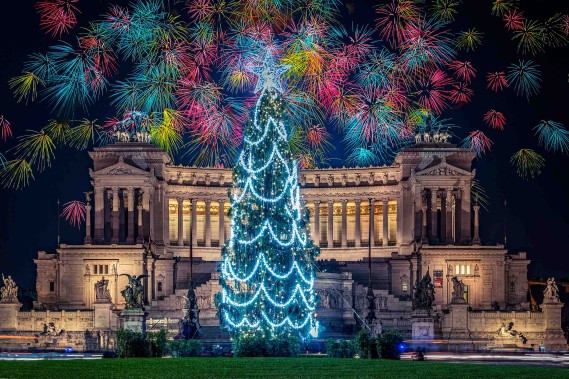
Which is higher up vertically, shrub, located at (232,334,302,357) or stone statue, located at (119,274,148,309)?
stone statue, located at (119,274,148,309)

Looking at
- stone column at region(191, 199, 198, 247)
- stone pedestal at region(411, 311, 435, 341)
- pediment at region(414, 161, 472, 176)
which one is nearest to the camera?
stone pedestal at region(411, 311, 435, 341)

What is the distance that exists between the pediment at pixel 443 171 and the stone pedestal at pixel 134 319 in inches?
1868

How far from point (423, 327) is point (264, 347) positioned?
3253 cm

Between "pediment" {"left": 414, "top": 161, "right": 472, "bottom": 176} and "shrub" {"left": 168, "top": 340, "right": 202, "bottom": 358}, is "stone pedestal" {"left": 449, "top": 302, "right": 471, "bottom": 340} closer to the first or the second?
"pediment" {"left": 414, "top": 161, "right": 472, "bottom": 176}

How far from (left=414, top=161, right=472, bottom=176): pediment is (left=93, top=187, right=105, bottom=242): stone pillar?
3445 cm

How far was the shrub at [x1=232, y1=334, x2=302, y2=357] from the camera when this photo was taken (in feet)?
235

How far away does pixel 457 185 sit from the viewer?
13862 centimetres

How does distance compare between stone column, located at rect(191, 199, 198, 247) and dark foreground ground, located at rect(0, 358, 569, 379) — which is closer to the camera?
dark foreground ground, located at rect(0, 358, 569, 379)

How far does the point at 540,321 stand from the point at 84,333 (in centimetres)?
4041

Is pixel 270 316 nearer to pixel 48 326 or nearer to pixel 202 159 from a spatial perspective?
pixel 202 159

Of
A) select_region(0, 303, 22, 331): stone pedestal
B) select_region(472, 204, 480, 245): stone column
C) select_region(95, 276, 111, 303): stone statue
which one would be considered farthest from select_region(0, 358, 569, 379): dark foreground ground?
select_region(472, 204, 480, 245): stone column

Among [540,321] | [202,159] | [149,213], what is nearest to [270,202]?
[202,159]

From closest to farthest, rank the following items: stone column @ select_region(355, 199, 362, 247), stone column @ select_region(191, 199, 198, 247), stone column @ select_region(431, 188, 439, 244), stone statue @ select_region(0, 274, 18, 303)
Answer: stone statue @ select_region(0, 274, 18, 303), stone column @ select_region(431, 188, 439, 244), stone column @ select_region(191, 199, 198, 247), stone column @ select_region(355, 199, 362, 247)

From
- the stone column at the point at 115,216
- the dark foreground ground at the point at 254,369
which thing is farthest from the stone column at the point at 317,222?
the dark foreground ground at the point at 254,369
